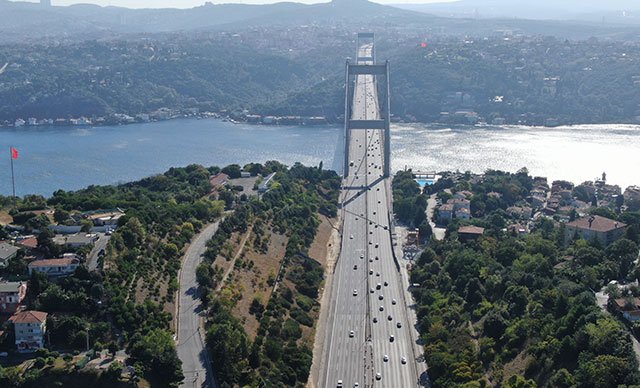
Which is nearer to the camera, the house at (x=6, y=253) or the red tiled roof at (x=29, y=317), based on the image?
the red tiled roof at (x=29, y=317)

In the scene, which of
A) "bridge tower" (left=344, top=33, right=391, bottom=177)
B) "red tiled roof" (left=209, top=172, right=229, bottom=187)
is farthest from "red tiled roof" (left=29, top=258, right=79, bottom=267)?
"bridge tower" (left=344, top=33, right=391, bottom=177)

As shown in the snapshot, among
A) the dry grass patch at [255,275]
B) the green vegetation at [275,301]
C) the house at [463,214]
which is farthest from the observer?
the house at [463,214]

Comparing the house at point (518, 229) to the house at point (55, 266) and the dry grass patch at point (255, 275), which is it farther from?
the house at point (55, 266)

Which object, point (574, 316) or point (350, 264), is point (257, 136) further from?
point (574, 316)

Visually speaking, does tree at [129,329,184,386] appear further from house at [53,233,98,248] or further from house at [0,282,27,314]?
house at [53,233,98,248]

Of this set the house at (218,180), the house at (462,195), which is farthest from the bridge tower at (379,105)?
the house at (218,180)
